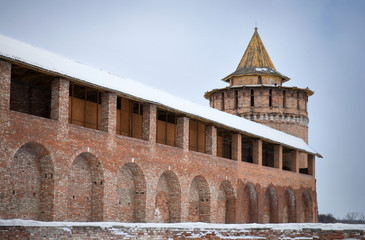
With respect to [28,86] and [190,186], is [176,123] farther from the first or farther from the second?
[28,86]

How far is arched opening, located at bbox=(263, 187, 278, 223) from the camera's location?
99.6 feet

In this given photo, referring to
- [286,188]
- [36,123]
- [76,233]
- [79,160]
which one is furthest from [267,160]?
[76,233]

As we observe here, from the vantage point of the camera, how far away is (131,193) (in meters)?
20.6

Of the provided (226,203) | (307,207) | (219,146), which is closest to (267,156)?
(307,207)

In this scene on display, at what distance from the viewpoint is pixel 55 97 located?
1723 cm

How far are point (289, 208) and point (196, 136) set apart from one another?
10.8m

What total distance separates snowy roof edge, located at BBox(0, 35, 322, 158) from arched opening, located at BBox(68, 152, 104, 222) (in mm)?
2705

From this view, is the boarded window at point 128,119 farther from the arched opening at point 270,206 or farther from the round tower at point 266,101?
the round tower at point 266,101

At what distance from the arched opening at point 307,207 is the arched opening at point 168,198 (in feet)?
46.7

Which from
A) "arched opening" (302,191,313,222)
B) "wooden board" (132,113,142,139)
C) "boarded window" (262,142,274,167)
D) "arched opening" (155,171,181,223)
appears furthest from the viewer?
"arched opening" (302,191,313,222)

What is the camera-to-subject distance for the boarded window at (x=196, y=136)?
24678 millimetres

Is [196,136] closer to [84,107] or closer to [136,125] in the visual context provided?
[136,125]

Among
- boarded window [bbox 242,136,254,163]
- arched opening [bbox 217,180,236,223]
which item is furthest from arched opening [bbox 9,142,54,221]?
boarded window [bbox 242,136,254,163]

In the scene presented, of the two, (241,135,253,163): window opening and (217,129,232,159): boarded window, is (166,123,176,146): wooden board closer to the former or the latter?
(217,129,232,159): boarded window
